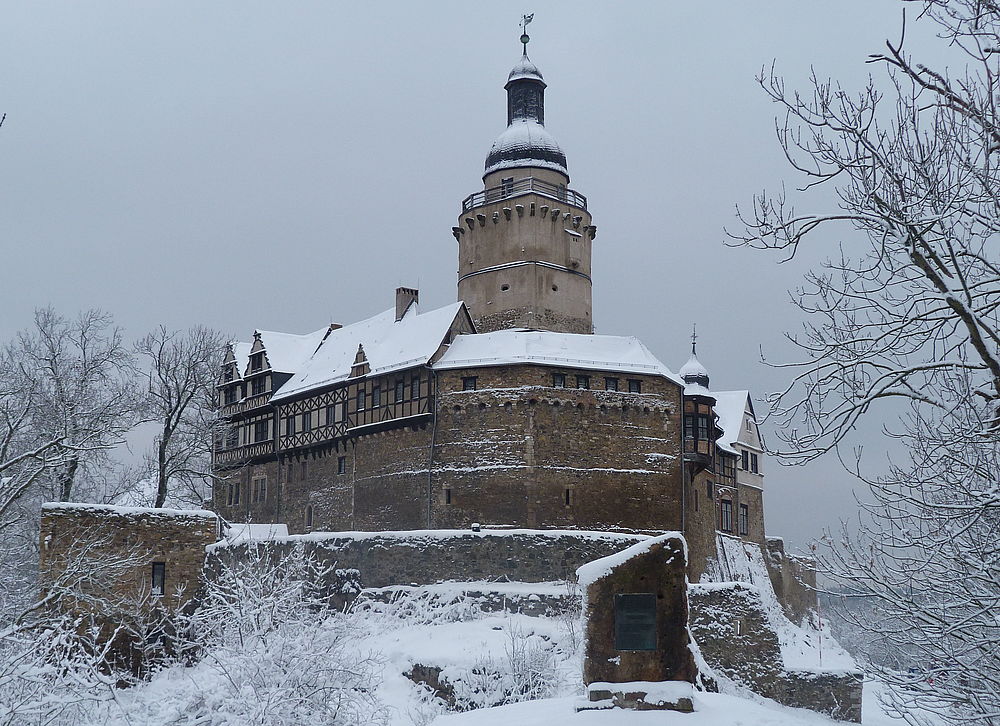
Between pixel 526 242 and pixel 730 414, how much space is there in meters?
17.7

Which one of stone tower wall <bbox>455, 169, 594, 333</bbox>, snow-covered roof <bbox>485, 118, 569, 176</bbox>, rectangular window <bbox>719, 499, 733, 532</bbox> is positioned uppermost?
snow-covered roof <bbox>485, 118, 569, 176</bbox>

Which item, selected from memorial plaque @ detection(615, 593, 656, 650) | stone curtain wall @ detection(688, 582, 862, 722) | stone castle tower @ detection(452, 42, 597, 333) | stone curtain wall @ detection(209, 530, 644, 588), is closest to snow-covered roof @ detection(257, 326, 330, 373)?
stone castle tower @ detection(452, 42, 597, 333)

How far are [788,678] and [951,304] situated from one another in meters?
22.0

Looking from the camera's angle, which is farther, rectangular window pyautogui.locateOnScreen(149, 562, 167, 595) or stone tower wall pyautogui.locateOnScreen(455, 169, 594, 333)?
stone tower wall pyautogui.locateOnScreen(455, 169, 594, 333)

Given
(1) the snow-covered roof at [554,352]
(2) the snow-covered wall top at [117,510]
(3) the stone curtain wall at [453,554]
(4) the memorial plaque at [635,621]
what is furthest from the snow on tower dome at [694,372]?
(4) the memorial plaque at [635,621]

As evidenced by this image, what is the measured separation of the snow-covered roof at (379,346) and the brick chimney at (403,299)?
32 cm

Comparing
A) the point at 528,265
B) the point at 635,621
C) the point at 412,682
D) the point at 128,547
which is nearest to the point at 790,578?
the point at 528,265

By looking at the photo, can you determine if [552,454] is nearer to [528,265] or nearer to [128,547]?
[528,265]

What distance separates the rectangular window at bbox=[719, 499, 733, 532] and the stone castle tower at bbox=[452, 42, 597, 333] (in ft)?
37.8

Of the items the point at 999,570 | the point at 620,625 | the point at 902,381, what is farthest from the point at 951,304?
the point at 620,625

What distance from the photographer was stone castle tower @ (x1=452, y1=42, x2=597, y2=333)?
41.0 meters

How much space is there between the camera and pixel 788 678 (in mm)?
27203

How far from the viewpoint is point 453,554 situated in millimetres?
31438

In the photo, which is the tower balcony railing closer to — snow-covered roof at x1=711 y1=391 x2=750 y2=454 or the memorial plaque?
snow-covered roof at x1=711 y1=391 x2=750 y2=454
